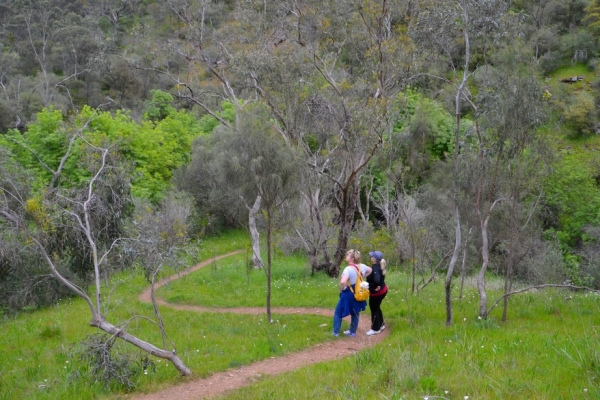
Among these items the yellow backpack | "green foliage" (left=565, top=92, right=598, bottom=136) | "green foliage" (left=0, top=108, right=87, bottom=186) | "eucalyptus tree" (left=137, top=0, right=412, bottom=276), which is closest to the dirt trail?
the yellow backpack

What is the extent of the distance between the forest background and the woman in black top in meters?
1.24

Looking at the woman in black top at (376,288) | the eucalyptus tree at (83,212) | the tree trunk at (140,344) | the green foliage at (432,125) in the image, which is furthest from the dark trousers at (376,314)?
the green foliage at (432,125)

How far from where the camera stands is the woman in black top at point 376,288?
9430 mm

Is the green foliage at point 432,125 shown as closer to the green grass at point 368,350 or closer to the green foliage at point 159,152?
the green foliage at point 159,152

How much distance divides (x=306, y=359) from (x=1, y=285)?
10824 mm

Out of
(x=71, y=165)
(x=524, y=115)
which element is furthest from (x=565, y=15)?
(x=524, y=115)

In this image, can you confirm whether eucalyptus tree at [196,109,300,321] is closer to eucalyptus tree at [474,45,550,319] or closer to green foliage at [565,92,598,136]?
eucalyptus tree at [474,45,550,319]

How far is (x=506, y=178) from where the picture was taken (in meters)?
9.20

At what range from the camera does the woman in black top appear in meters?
9.43

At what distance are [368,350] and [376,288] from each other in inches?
85.0

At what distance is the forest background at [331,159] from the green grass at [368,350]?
874mm

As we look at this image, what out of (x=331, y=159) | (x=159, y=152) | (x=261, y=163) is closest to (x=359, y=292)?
(x=261, y=163)

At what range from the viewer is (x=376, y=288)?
31.1ft

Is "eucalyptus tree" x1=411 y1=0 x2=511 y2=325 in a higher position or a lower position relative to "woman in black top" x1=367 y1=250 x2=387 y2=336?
higher
